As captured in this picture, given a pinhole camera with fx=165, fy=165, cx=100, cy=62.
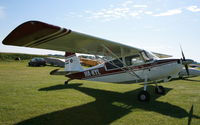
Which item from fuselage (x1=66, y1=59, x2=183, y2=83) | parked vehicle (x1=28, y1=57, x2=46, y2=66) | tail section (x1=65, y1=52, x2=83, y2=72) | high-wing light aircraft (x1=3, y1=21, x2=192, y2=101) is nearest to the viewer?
high-wing light aircraft (x1=3, y1=21, x2=192, y2=101)

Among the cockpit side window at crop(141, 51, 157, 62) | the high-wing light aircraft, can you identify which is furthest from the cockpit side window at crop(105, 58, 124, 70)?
the cockpit side window at crop(141, 51, 157, 62)

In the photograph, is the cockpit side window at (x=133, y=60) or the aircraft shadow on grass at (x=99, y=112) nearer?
the aircraft shadow on grass at (x=99, y=112)

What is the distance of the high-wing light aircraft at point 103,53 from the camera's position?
4.29 m

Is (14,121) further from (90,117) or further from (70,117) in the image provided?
(90,117)

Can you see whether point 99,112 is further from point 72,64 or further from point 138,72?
point 72,64

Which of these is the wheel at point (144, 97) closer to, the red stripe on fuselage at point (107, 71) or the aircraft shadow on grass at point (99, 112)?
the aircraft shadow on grass at point (99, 112)

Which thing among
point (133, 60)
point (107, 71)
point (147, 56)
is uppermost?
point (147, 56)

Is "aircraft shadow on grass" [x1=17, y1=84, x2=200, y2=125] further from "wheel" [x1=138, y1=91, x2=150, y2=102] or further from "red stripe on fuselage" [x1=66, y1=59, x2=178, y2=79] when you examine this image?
"red stripe on fuselage" [x1=66, y1=59, x2=178, y2=79]

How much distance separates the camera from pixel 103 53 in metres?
8.00

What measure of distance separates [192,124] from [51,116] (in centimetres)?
377

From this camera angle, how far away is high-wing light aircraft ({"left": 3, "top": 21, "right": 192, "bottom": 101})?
429 centimetres

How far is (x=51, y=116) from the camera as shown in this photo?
4684 mm

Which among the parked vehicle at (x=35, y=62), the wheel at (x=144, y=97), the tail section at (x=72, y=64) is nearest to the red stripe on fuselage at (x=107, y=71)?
the tail section at (x=72, y=64)

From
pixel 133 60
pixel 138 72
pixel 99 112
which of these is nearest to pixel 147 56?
pixel 133 60
